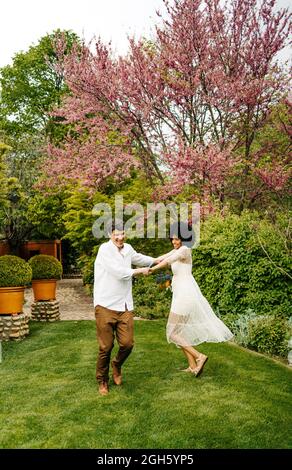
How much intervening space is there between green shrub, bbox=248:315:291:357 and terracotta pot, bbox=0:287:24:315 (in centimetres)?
435

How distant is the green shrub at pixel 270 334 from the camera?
8344mm

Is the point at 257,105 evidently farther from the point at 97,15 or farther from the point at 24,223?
the point at 24,223

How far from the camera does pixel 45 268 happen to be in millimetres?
12547

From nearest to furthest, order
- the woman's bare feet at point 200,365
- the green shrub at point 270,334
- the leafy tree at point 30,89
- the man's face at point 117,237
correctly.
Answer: the man's face at point 117,237
the woman's bare feet at point 200,365
the green shrub at point 270,334
the leafy tree at point 30,89

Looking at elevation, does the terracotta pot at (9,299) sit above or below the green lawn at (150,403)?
above

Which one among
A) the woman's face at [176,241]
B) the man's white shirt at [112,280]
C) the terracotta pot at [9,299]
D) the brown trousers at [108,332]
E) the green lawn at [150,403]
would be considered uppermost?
the woman's face at [176,241]

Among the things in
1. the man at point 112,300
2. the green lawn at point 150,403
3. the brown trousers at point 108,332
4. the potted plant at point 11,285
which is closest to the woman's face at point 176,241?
the man at point 112,300

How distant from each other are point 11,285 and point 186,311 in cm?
434

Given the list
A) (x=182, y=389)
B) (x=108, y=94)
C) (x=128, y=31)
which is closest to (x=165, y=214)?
(x=108, y=94)

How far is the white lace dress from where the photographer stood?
693cm

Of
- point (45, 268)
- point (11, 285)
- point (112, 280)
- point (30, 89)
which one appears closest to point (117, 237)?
point (112, 280)

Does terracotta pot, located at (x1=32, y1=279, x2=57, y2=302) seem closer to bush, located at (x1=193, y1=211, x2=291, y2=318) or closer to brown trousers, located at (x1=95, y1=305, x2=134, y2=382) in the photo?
bush, located at (x1=193, y1=211, x2=291, y2=318)

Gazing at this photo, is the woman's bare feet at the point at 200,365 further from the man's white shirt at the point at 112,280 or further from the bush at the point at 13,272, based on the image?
the bush at the point at 13,272
